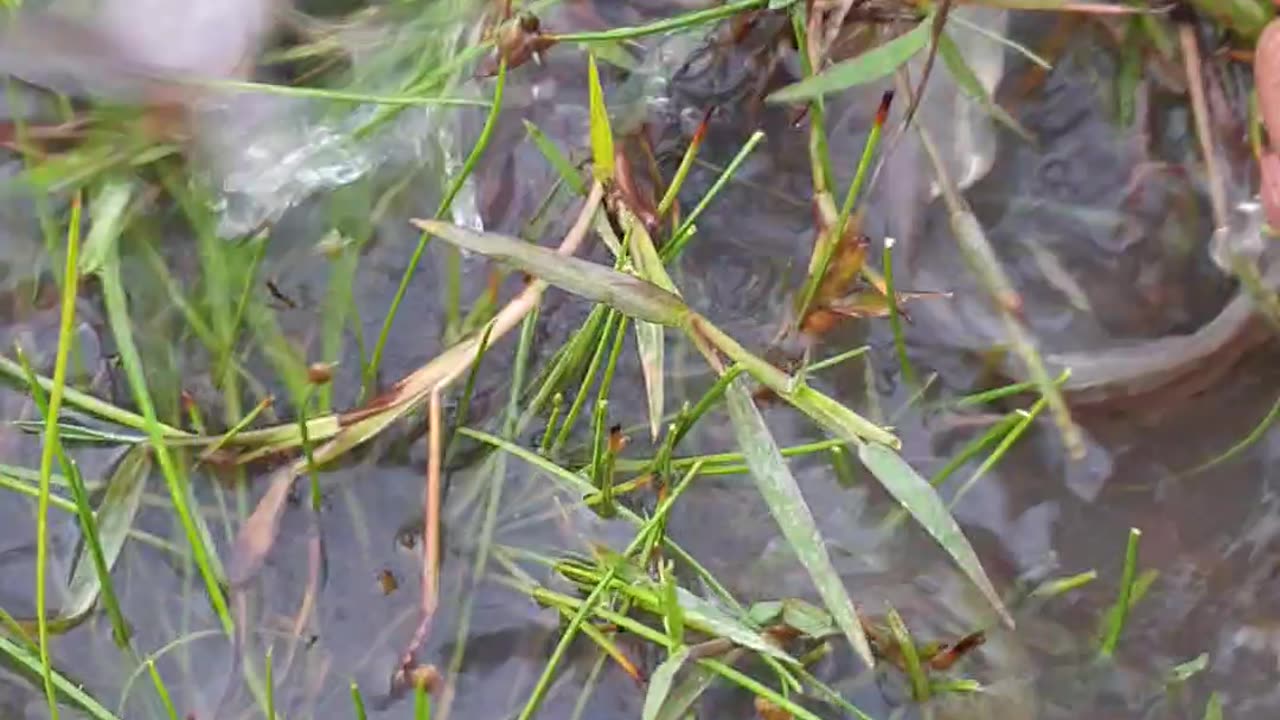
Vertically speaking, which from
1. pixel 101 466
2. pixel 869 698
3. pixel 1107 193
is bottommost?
pixel 869 698

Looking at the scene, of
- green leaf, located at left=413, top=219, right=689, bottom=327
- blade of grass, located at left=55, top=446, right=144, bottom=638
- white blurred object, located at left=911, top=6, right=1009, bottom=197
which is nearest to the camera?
green leaf, located at left=413, top=219, right=689, bottom=327

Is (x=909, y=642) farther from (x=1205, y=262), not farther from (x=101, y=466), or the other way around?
(x=101, y=466)

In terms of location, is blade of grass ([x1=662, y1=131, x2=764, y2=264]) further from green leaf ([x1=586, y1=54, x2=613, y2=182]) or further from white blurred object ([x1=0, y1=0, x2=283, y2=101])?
white blurred object ([x1=0, y1=0, x2=283, y2=101])

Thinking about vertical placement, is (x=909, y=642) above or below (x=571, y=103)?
below

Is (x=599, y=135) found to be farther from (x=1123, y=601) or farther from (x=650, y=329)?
(x=1123, y=601)

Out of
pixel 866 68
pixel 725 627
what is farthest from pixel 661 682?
pixel 866 68

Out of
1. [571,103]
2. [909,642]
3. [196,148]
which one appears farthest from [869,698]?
[196,148]

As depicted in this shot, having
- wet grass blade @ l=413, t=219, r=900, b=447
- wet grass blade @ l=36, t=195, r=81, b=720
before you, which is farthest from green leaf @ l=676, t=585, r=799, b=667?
wet grass blade @ l=36, t=195, r=81, b=720
